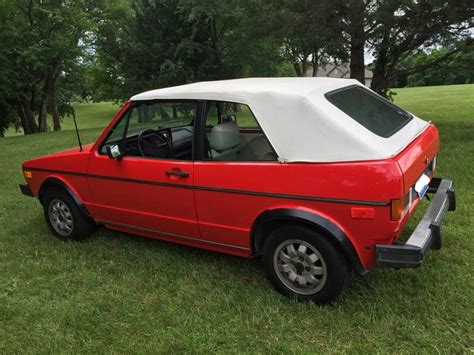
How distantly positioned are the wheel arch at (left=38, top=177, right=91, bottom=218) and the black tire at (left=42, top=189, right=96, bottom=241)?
0.04 m

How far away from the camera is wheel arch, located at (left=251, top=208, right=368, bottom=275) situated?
9.36 feet

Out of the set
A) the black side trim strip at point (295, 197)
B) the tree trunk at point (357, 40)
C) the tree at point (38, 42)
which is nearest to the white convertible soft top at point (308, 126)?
the black side trim strip at point (295, 197)

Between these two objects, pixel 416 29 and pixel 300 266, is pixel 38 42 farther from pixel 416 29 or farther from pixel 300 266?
pixel 300 266

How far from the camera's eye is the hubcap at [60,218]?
4598mm

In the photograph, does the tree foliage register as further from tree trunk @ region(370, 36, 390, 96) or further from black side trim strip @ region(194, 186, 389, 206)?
black side trim strip @ region(194, 186, 389, 206)

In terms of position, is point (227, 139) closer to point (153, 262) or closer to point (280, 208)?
point (280, 208)

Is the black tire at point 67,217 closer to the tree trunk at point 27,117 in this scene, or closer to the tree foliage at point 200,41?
the tree foliage at point 200,41

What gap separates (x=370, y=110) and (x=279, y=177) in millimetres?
1043

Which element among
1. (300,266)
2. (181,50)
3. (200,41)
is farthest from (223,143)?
(200,41)

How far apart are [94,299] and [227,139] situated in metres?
1.70

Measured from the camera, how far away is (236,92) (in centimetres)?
332

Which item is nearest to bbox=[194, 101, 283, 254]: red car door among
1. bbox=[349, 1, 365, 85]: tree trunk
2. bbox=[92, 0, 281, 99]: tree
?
bbox=[349, 1, 365, 85]: tree trunk

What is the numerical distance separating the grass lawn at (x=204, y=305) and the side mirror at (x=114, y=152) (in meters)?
1.00

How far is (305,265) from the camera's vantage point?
3.11m
